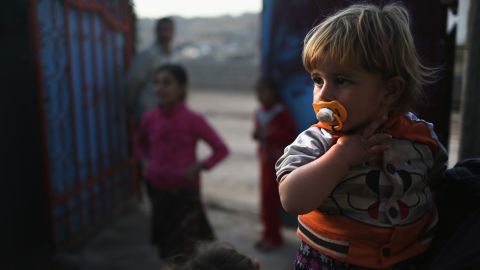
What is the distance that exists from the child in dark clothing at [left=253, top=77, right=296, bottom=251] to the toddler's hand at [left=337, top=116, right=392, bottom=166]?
9.45 feet

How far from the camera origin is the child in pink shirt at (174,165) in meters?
3.28

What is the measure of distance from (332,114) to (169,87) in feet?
7.87

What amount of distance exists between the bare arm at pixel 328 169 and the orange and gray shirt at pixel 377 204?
0.05 meters

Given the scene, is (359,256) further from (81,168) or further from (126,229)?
(126,229)

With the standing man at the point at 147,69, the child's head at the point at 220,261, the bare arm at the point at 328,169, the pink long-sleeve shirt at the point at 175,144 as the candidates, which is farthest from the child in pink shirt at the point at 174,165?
the bare arm at the point at 328,169

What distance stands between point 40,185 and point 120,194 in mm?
1517

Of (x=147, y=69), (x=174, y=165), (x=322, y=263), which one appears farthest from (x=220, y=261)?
(x=147, y=69)

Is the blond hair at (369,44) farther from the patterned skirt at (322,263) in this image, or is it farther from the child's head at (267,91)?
the child's head at (267,91)

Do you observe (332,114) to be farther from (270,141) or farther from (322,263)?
(270,141)

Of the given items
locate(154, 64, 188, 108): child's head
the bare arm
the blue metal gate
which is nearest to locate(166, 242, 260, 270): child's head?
the bare arm

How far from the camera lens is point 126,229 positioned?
4.66 metres

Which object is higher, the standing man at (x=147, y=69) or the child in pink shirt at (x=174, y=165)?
the standing man at (x=147, y=69)

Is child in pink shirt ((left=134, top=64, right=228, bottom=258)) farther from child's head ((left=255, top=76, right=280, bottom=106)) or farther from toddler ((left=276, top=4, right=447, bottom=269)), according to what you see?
toddler ((left=276, top=4, right=447, bottom=269))

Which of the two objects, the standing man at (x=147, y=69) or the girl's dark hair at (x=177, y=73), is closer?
the girl's dark hair at (x=177, y=73)
